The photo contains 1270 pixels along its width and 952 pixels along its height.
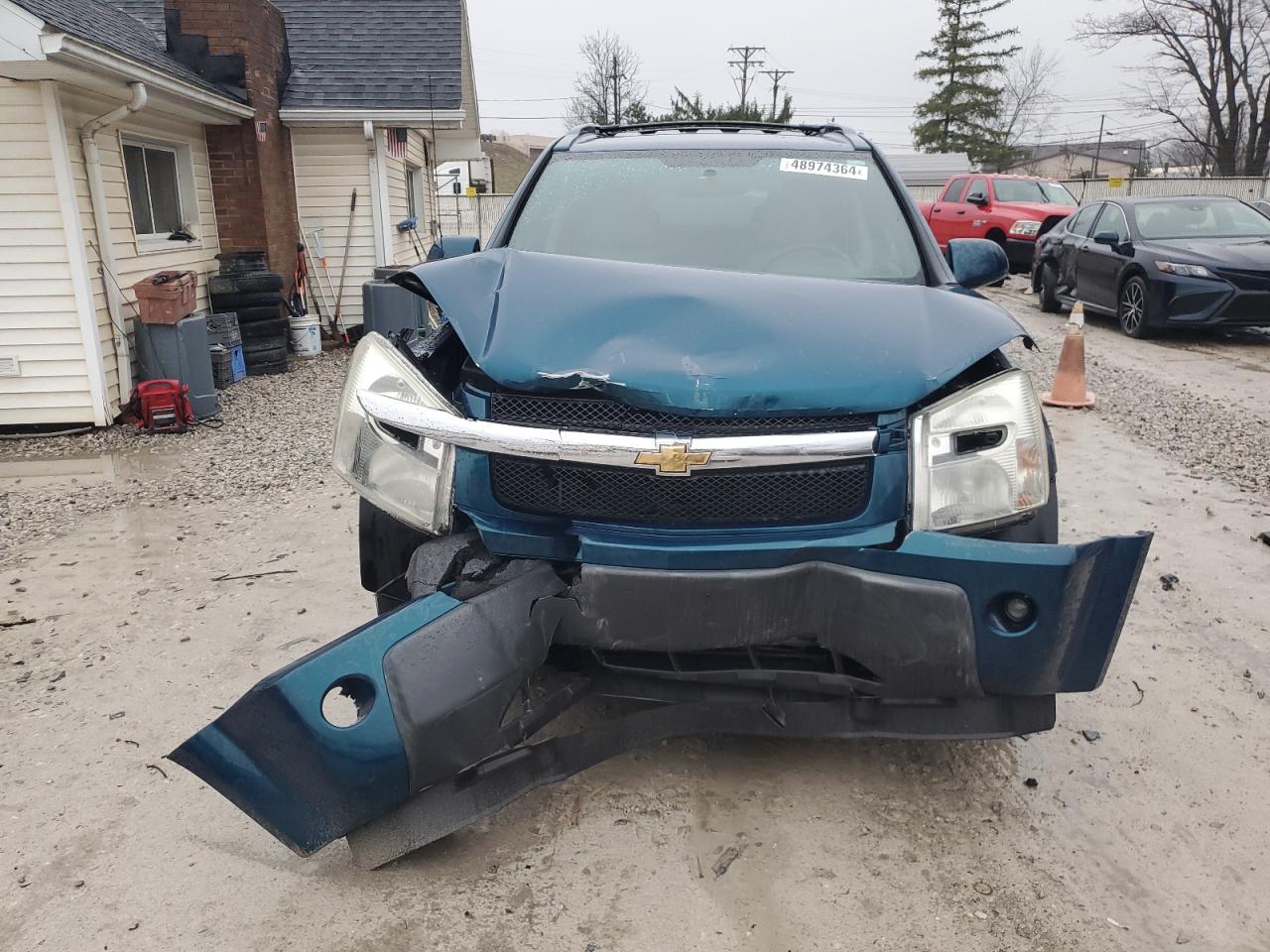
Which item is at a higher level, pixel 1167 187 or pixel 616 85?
pixel 616 85

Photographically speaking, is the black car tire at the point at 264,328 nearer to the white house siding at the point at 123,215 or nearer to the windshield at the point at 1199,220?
the white house siding at the point at 123,215

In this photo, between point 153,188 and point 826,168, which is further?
point 153,188

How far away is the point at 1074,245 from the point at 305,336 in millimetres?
9877

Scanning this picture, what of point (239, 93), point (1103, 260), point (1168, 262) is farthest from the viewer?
point (1103, 260)

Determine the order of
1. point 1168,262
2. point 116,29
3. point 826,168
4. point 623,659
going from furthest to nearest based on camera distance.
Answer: point 1168,262 → point 116,29 → point 826,168 → point 623,659

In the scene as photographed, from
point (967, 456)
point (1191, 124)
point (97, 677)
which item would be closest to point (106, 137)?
point (97, 677)

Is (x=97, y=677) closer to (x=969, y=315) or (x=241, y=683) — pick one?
(x=241, y=683)

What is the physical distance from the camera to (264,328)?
418 inches

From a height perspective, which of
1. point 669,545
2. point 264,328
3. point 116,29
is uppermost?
point 116,29

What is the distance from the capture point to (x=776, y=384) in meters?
2.33

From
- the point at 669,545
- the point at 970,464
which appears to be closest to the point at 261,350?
the point at 669,545

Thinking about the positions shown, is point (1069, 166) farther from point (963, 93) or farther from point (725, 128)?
point (725, 128)

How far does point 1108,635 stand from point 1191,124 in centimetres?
5388

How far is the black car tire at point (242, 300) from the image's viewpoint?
10.4 meters
